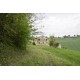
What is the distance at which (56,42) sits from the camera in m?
10.3

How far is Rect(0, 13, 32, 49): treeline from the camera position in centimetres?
1025

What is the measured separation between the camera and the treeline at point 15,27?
404 inches

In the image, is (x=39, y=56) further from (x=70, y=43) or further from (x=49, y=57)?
(x=70, y=43)

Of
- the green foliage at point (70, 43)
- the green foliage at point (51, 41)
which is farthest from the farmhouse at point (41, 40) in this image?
the green foliage at point (70, 43)

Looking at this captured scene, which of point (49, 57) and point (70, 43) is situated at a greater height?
point (70, 43)

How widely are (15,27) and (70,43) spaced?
0.89 m

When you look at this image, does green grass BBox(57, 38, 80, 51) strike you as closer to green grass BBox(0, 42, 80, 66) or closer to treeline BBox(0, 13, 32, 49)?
green grass BBox(0, 42, 80, 66)

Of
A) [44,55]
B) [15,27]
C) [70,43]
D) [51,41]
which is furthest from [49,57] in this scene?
[15,27]

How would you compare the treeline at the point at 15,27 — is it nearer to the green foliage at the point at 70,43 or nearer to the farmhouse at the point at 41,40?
the farmhouse at the point at 41,40

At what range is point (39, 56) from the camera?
1023 centimetres

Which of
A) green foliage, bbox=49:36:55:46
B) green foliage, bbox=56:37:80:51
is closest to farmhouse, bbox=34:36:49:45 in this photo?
green foliage, bbox=49:36:55:46

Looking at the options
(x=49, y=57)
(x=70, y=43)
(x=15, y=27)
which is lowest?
(x=49, y=57)
